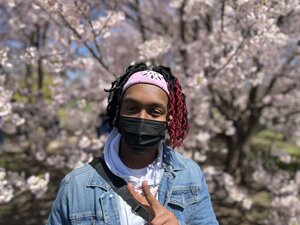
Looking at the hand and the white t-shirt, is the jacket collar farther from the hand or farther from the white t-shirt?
the hand

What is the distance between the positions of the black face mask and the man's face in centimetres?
2

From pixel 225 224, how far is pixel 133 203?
356 centimetres

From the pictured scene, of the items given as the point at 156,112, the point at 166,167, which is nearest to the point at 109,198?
the point at 166,167

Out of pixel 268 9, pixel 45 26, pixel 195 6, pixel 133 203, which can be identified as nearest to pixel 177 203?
pixel 133 203

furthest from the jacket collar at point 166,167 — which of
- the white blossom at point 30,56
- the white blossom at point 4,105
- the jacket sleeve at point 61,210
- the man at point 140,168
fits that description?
the white blossom at point 30,56

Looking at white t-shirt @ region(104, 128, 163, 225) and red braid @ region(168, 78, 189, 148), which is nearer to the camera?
white t-shirt @ region(104, 128, 163, 225)

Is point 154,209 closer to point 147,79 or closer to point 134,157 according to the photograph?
point 134,157

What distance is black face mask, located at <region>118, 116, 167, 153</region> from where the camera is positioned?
147 cm

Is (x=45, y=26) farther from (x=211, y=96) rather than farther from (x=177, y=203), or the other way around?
(x=177, y=203)

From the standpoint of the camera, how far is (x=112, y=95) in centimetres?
166

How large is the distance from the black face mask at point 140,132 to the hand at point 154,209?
0.24 metres

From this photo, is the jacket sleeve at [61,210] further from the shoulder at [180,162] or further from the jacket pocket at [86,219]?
the shoulder at [180,162]

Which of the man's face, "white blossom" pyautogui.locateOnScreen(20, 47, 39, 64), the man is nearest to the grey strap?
the man

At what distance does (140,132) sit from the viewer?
4.80 ft
